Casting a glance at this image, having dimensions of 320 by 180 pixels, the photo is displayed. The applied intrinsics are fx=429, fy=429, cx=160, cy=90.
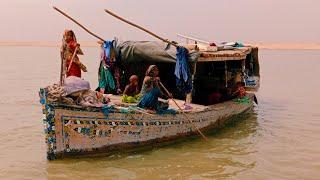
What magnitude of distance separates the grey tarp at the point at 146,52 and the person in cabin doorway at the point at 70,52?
2168mm

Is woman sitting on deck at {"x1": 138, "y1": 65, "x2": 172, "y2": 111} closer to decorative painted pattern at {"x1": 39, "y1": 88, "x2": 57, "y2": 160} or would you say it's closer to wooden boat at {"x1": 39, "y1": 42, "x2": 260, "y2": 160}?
wooden boat at {"x1": 39, "y1": 42, "x2": 260, "y2": 160}

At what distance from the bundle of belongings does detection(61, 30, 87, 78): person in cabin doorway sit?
2.15 feet

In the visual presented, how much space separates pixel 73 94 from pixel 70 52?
3.85ft

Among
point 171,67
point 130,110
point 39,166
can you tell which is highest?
point 171,67

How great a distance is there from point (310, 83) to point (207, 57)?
14354mm

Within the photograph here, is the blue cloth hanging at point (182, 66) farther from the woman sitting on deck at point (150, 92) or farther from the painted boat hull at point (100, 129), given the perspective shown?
the woman sitting on deck at point (150, 92)

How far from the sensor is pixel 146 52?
9883 millimetres

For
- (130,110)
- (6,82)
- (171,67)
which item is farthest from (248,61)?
(6,82)

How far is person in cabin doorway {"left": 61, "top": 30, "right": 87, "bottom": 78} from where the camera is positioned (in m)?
7.93

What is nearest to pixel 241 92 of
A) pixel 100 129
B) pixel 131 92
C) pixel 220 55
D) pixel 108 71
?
pixel 220 55

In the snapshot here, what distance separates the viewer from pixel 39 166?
7566 millimetres

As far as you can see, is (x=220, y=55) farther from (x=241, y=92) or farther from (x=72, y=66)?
(x=72, y=66)

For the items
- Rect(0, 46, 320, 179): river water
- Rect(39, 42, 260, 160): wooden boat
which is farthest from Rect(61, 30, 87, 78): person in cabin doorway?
Rect(0, 46, 320, 179): river water

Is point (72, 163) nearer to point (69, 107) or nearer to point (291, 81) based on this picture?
point (69, 107)
